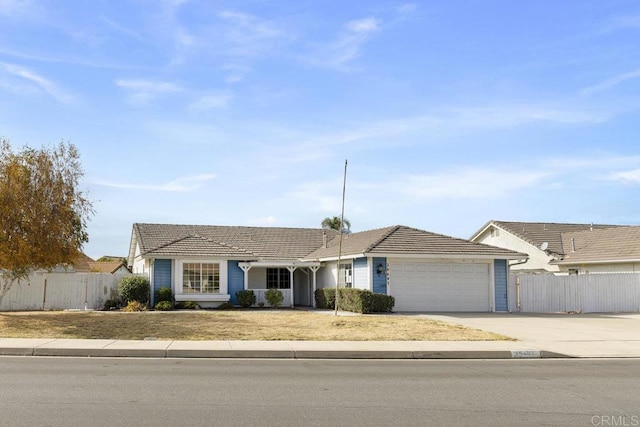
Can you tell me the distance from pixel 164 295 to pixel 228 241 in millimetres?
6954

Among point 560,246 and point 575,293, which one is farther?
point 560,246

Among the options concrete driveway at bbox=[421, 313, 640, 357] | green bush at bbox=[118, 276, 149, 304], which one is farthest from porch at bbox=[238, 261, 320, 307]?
concrete driveway at bbox=[421, 313, 640, 357]

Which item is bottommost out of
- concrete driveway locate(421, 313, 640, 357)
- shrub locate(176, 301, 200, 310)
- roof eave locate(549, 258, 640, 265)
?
concrete driveway locate(421, 313, 640, 357)

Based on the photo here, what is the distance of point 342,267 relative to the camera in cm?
3195

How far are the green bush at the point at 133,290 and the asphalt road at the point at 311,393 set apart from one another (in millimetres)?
16105

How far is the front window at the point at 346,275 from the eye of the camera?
31.0 metres

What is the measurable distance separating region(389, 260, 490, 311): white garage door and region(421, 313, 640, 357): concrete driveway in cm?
159

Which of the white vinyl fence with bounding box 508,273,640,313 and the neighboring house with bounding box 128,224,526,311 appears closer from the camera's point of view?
the neighboring house with bounding box 128,224,526,311

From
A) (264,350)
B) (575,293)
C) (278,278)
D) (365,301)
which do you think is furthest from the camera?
(278,278)

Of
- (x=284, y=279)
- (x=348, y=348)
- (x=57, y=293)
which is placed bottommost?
(x=348, y=348)

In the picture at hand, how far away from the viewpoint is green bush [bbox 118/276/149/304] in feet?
98.1

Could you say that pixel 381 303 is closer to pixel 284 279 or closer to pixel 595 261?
pixel 284 279

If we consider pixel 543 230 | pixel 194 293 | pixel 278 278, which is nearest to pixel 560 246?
pixel 543 230

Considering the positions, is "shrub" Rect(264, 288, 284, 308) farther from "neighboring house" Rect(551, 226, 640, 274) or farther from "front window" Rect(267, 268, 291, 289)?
"neighboring house" Rect(551, 226, 640, 274)
